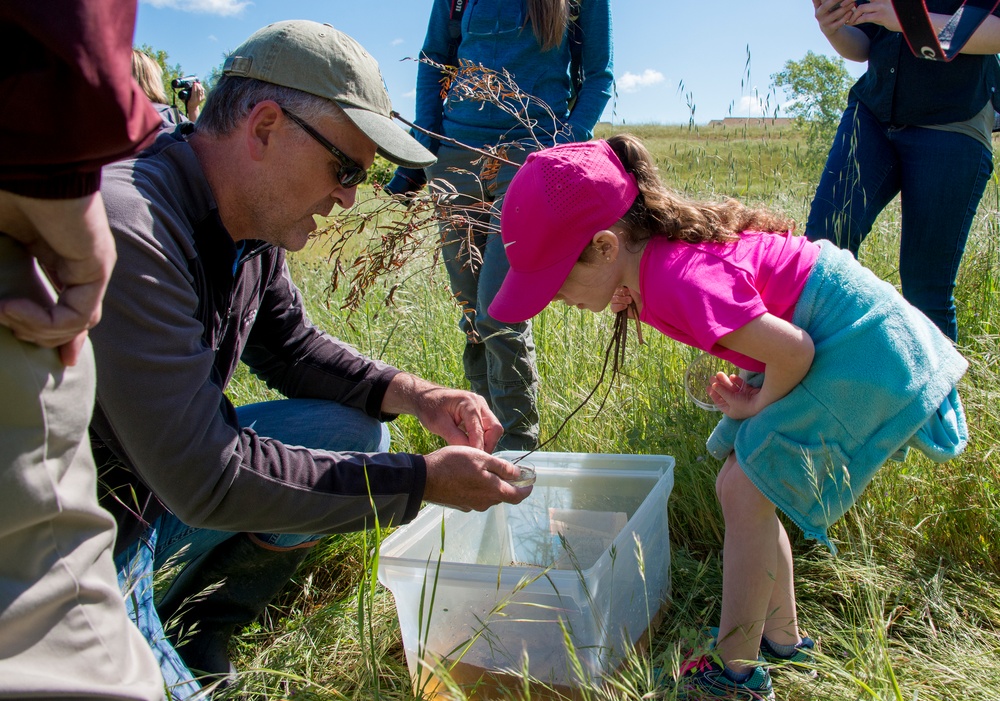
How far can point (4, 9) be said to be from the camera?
854 millimetres

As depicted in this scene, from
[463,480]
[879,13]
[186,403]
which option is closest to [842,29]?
[879,13]

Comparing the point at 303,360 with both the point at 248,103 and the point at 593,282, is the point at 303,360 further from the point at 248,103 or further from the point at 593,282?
the point at 593,282

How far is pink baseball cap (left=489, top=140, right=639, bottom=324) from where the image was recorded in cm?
188

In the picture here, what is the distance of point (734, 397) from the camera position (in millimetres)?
2006

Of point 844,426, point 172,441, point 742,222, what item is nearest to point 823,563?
point 844,426

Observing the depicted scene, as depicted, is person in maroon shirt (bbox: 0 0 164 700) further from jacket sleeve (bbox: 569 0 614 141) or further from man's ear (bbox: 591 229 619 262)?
jacket sleeve (bbox: 569 0 614 141)

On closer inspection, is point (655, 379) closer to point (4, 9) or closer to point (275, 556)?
point (275, 556)

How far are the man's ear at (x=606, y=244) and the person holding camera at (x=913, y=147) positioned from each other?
3.58ft

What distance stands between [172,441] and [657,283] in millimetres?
1056

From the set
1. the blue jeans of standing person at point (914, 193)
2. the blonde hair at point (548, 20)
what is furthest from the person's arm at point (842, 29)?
the blonde hair at point (548, 20)

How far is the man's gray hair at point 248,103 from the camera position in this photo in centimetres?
191

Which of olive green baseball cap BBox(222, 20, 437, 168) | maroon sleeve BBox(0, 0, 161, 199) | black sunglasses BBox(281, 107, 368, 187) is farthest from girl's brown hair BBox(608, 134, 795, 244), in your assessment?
maroon sleeve BBox(0, 0, 161, 199)

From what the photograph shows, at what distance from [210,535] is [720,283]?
1.39 metres

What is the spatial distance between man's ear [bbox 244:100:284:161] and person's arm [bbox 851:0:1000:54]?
5.61 feet
